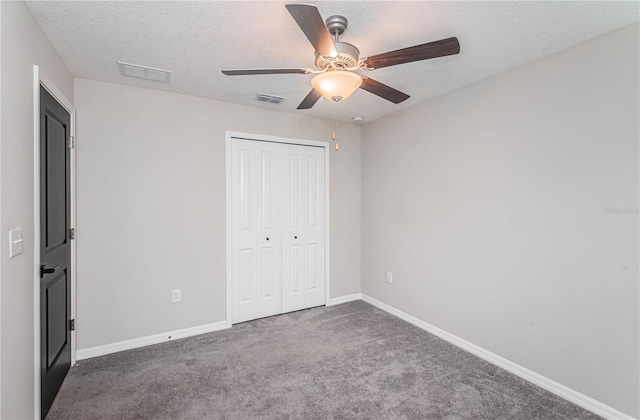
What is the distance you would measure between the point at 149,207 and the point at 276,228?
4.37 ft

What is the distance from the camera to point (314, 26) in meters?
1.39

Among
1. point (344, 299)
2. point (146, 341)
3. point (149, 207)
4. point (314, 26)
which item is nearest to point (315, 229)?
point (344, 299)

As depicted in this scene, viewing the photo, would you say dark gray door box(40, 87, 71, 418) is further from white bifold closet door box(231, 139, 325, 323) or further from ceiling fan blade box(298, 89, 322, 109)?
ceiling fan blade box(298, 89, 322, 109)

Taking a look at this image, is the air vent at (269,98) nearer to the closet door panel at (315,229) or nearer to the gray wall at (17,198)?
the closet door panel at (315,229)

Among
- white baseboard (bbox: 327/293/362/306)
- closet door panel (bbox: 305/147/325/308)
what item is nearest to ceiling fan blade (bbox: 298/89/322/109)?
closet door panel (bbox: 305/147/325/308)

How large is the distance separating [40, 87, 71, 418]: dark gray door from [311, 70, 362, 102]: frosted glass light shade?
172cm

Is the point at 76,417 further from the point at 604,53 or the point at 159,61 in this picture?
the point at 604,53

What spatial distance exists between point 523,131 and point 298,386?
2.56 m

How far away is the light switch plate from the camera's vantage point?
1.46 meters

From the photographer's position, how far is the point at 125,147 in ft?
9.15

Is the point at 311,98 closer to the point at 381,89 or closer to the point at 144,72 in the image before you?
the point at 381,89

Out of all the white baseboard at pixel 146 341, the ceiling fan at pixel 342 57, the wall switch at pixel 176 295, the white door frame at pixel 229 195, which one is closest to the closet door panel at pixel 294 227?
the white door frame at pixel 229 195

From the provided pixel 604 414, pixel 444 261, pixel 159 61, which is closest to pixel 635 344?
pixel 604 414

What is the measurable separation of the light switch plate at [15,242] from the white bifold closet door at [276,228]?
73.7 inches
